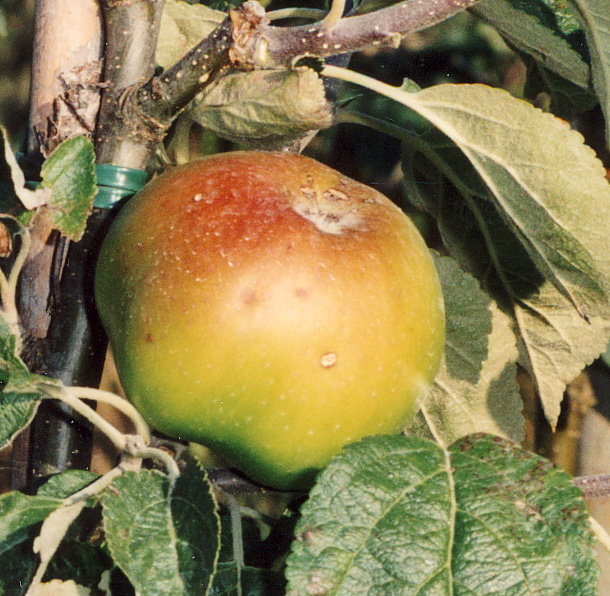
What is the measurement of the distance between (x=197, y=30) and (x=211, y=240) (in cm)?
26

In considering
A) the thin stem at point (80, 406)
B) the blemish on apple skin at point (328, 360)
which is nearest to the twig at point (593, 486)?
the blemish on apple skin at point (328, 360)

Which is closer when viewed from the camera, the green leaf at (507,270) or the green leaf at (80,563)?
the green leaf at (80,563)

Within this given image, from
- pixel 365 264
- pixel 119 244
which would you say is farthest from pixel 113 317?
pixel 365 264

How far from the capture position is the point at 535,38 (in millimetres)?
648

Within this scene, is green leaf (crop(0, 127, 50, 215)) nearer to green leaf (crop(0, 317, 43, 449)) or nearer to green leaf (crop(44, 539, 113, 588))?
green leaf (crop(0, 317, 43, 449))

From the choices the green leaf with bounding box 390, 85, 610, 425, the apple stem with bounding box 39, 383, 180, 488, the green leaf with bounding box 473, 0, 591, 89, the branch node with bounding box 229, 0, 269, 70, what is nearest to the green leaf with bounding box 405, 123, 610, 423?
the green leaf with bounding box 390, 85, 610, 425

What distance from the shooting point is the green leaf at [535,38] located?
0.64 meters

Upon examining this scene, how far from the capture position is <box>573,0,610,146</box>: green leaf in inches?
22.5

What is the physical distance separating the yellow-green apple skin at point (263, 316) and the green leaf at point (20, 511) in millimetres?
86

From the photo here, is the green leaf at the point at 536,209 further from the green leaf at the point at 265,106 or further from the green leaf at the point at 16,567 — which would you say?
the green leaf at the point at 16,567

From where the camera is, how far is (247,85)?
1.71ft

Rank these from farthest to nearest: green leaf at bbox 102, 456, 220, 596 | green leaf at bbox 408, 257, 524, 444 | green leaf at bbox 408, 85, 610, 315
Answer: green leaf at bbox 408, 257, 524, 444
green leaf at bbox 408, 85, 610, 315
green leaf at bbox 102, 456, 220, 596

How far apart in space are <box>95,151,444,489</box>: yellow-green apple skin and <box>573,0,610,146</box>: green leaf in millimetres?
220

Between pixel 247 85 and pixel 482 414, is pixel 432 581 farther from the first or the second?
pixel 247 85
